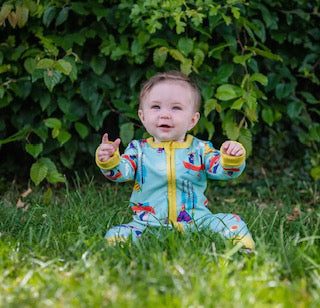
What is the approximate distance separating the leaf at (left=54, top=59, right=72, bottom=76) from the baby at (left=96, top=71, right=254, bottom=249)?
695 millimetres

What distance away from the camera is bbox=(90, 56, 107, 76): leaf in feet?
10.5

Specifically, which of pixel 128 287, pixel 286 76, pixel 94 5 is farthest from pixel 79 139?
pixel 128 287

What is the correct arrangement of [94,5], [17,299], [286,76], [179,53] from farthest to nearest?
[286,76], [94,5], [179,53], [17,299]

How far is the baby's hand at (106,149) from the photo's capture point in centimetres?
218

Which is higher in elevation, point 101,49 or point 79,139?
point 101,49

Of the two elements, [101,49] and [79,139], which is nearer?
[101,49]

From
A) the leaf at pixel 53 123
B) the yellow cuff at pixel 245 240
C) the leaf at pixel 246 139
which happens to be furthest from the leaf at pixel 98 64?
the yellow cuff at pixel 245 240

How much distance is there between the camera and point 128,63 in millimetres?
3352

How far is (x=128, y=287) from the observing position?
1530 millimetres

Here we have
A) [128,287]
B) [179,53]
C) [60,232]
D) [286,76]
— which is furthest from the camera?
[286,76]

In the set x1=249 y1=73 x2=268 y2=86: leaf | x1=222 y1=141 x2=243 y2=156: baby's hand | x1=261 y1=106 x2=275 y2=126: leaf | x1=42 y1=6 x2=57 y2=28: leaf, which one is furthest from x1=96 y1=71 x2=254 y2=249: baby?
x1=42 y1=6 x2=57 y2=28: leaf

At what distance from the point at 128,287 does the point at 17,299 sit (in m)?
0.35

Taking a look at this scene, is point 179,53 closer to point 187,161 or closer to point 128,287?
point 187,161

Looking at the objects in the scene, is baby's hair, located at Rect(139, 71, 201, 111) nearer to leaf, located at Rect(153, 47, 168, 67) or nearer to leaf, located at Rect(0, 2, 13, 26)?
leaf, located at Rect(153, 47, 168, 67)
